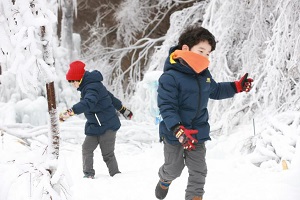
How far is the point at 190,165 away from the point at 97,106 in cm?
168

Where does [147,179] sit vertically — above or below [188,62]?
below

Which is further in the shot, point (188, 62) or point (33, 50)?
point (188, 62)

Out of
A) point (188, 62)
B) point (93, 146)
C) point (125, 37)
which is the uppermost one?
point (188, 62)

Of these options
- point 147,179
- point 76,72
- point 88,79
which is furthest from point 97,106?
point 147,179

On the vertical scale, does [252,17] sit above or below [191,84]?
above

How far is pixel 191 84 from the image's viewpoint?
2.82 metres

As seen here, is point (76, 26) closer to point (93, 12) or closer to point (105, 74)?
point (93, 12)

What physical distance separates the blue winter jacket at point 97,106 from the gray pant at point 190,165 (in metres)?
1.38

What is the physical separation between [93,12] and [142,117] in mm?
5691

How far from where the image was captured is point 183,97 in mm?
2812

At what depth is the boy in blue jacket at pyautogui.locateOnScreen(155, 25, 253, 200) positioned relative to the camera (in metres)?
2.79

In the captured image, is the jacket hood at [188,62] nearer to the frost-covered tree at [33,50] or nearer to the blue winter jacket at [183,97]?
the blue winter jacket at [183,97]

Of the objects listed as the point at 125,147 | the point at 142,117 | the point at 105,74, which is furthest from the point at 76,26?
the point at 125,147

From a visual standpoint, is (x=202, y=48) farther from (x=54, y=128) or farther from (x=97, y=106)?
(x=97, y=106)
